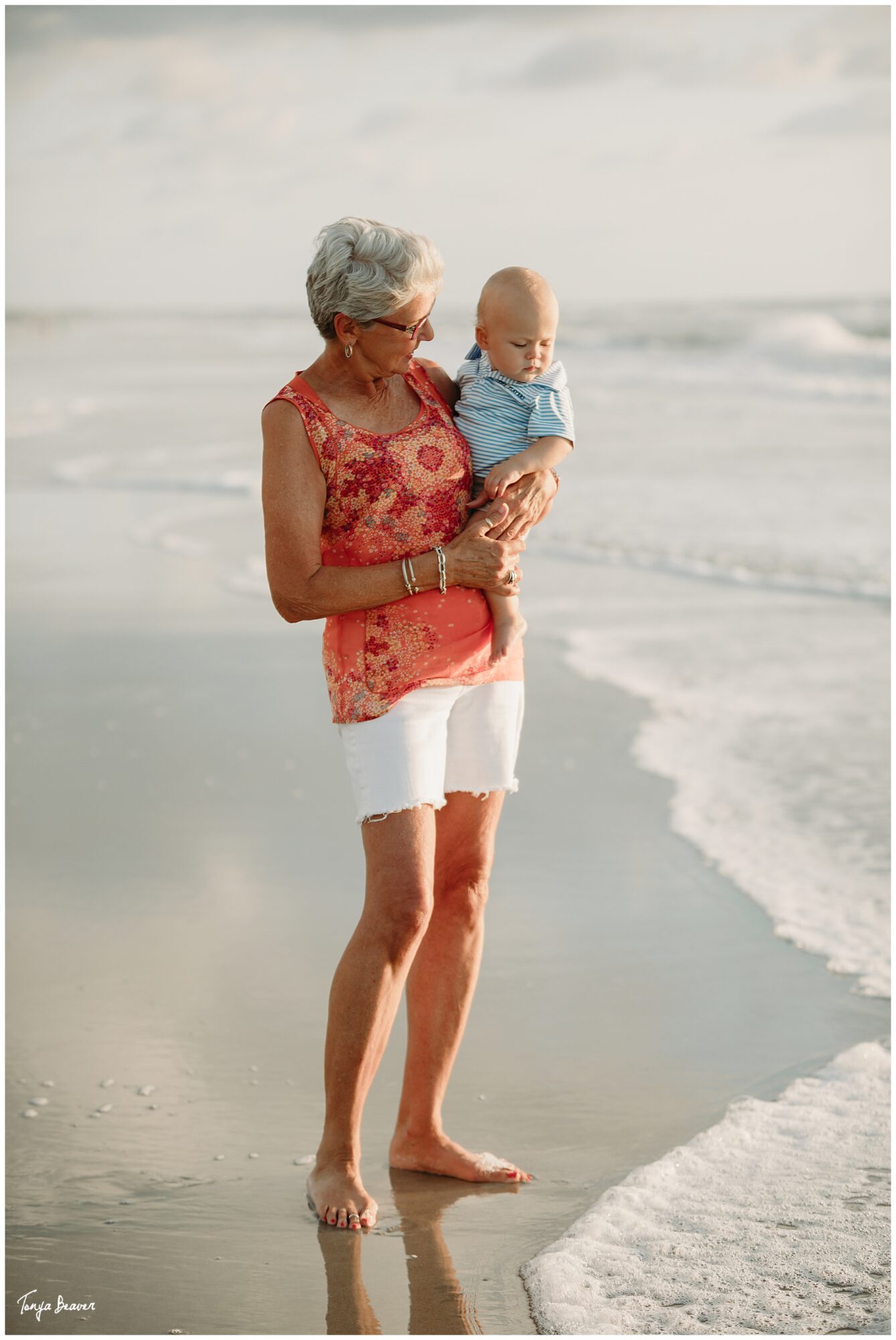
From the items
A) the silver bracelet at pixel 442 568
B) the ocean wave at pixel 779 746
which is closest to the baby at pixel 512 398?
the silver bracelet at pixel 442 568

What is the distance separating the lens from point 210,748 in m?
5.37

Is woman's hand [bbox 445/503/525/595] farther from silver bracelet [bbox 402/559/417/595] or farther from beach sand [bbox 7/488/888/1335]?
beach sand [bbox 7/488/888/1335]

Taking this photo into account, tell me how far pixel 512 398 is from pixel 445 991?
44.9 inches

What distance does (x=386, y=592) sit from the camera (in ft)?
8.23

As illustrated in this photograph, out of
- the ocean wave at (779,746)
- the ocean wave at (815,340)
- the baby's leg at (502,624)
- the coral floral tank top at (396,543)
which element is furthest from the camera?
the ocean wave at (815,340)

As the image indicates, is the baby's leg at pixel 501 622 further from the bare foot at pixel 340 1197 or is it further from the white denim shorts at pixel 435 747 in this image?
the bare foot at pixel 340 1197

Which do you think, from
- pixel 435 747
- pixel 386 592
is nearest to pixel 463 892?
pixel 435 747

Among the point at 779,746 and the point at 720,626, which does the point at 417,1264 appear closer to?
the point at 779,746

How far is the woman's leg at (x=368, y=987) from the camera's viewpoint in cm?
254

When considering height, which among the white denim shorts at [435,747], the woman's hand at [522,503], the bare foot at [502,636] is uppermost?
the woman's hand at [522,503]

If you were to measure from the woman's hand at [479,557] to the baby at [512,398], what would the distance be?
0.19ft

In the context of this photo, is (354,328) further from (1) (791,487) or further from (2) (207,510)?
(1) (791,487)

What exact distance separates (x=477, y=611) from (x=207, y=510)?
8.40 m

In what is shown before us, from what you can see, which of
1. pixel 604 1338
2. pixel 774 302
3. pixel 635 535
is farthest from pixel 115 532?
pixel 774 302
